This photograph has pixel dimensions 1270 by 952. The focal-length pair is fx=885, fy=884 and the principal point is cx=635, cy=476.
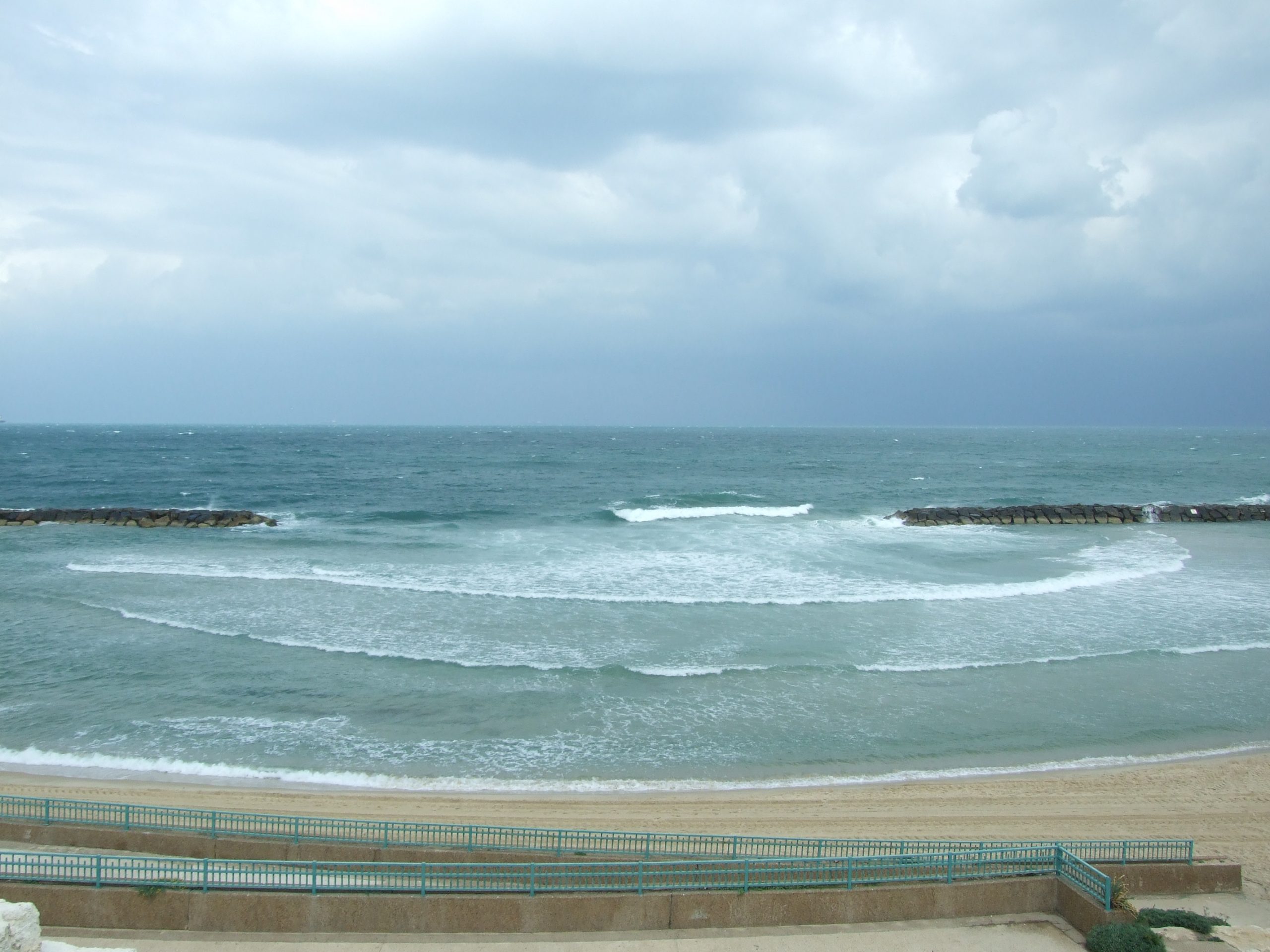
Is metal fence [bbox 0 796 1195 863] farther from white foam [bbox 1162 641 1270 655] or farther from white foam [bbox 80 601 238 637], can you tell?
white foam [bbox 1162 641 1270 655]

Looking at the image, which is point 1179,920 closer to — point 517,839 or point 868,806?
point 868,806

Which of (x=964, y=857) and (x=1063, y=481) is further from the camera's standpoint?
(x=1063, y=481)

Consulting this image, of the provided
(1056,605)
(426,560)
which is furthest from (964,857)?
(426,560)

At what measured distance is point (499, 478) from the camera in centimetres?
7400

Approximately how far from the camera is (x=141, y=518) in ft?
160

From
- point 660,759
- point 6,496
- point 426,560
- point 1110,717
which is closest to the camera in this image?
point 660,759

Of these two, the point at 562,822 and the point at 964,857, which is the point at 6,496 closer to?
the point at 562,822

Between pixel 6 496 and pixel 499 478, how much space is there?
34442mm

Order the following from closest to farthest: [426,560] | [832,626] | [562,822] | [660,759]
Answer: [562,822] → [660,759] → [832,626] → [426,560]

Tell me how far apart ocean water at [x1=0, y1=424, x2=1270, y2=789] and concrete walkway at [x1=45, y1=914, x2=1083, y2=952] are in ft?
18.6


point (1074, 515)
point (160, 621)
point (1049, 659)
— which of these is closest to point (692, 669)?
point (1049, 659)

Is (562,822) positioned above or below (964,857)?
below

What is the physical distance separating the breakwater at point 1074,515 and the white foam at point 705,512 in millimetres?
6485

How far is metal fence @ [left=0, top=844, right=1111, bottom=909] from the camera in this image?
32.3 feet
